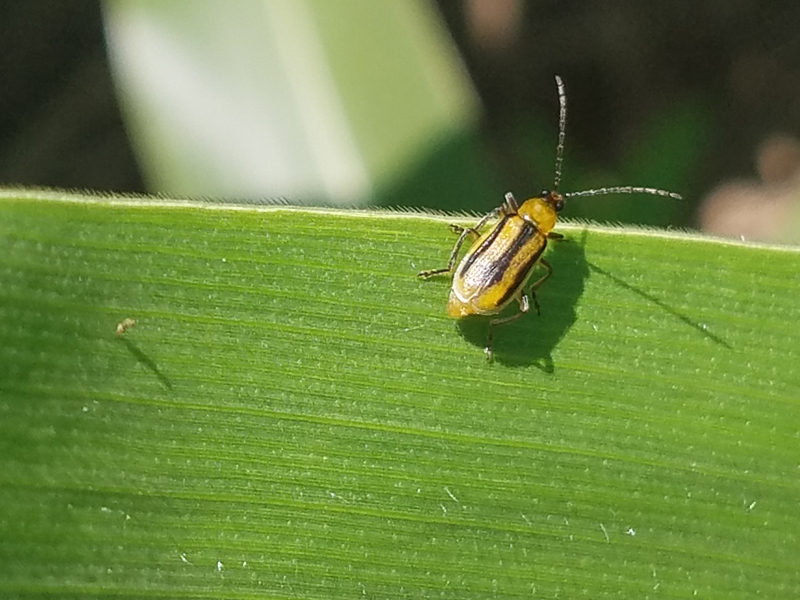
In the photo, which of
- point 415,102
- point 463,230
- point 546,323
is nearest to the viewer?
point 546,323

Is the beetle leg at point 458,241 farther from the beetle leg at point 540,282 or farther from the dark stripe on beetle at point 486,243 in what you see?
the beetle leg at point 540,282

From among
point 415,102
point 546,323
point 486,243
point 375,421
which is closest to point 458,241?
point 486,243

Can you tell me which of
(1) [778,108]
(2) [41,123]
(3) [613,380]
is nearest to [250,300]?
(3) [613,380]

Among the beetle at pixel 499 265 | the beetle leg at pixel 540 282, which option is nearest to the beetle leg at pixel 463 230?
the beetle at pixel 499 265

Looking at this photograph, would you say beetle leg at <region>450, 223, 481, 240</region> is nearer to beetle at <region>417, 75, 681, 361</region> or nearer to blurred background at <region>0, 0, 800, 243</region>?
beetle at <region>417, 75, 681, 361</region>

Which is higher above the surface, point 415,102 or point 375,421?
point 415,102

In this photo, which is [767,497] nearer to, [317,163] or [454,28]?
[317,163]

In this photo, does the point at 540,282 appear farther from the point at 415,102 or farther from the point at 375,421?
the point at 415,102
